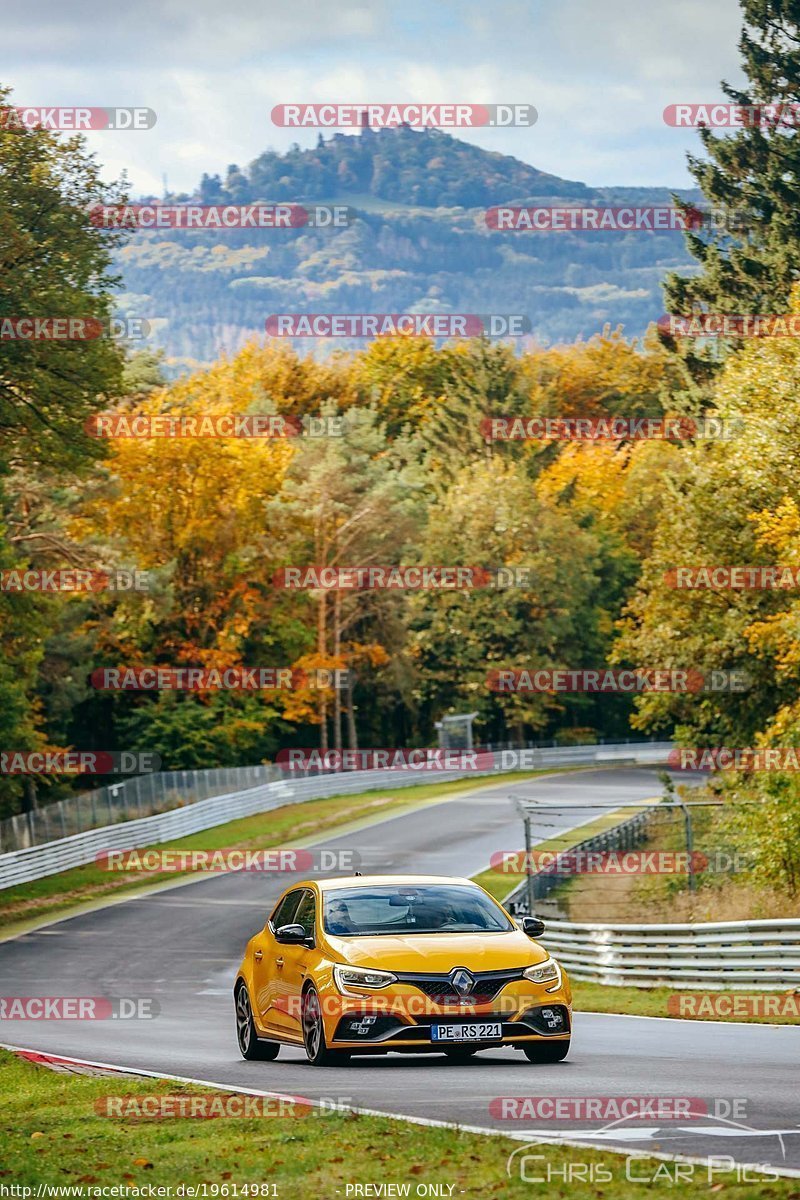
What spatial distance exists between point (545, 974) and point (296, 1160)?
460cm

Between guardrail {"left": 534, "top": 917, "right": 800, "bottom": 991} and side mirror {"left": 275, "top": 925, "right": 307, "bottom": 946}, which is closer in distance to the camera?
side mirror {"left": 275, "top": 925, "right": 307, "bottom": 946}

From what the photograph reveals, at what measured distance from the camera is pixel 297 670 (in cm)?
7912

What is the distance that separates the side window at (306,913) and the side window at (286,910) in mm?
166

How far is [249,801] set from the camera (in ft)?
204

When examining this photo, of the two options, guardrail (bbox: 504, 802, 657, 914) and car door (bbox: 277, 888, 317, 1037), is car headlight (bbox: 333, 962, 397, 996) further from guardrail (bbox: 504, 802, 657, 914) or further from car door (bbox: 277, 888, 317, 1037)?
guardrail (bbox: 504, 802, 657, 914)

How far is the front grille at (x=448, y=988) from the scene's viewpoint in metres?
13.1

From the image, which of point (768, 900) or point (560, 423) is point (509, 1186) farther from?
point (560, 423)

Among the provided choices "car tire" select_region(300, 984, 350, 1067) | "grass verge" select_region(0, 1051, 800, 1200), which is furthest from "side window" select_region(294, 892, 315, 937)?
"grass verge" select_region(0, 1051, 800, 1200)

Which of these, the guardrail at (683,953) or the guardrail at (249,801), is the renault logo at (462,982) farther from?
the guardrail at (249,801)

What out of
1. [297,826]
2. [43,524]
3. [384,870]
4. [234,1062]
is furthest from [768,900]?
[43,524]

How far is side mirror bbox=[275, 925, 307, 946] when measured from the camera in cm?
1423

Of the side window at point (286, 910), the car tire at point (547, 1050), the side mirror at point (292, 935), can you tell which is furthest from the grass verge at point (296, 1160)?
the side window at point (286, 910)

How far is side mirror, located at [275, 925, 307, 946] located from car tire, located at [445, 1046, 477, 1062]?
A: 4.75 ft

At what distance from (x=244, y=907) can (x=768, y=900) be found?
18.0 m
